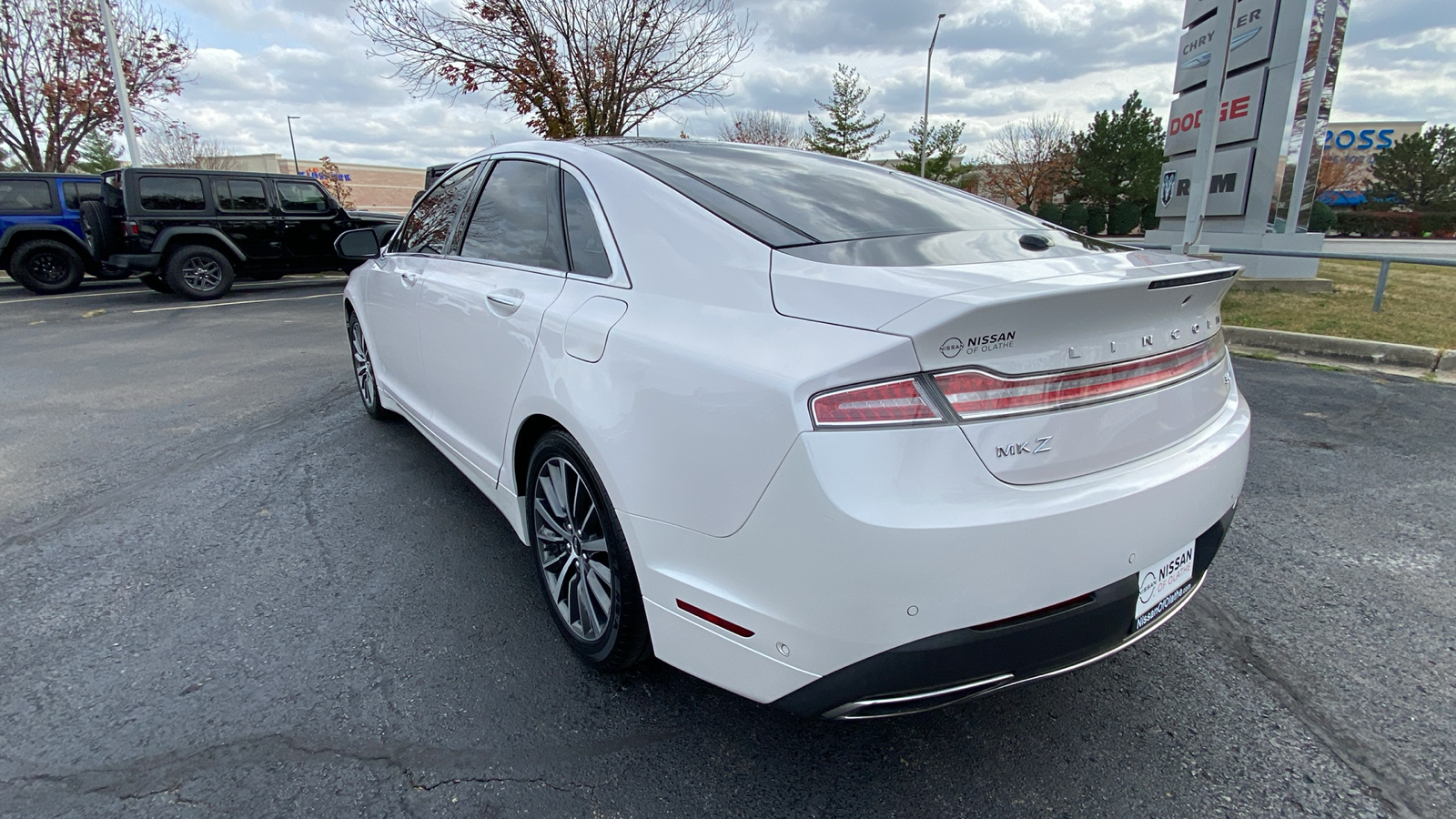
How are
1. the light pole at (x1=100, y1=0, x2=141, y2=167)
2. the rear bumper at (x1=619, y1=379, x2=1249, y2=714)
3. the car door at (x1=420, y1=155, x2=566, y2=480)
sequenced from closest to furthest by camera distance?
the rear bumper at (x1=619, y1=379, x2=1249, y2=714)
the car door at (x1=420, y1=155, x2=566, y2=480)
the light pole at (x1=100, y1=0, x2=141, y2=167)

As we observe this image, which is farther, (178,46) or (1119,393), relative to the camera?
(178,46)

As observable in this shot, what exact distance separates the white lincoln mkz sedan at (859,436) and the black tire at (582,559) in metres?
0.01

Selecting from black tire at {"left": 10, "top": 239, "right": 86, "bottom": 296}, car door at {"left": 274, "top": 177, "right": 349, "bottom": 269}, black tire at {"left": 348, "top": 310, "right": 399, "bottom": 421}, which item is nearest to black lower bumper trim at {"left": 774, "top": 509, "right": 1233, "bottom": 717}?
black tire at {"left": 348, "top": 310, "right": 399, "bottom": 421}

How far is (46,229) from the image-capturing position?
11.8 m

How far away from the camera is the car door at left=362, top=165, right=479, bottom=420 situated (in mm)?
3508

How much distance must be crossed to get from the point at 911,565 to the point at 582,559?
121 cm

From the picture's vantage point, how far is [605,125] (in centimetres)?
1560

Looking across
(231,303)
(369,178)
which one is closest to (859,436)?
(231,303)

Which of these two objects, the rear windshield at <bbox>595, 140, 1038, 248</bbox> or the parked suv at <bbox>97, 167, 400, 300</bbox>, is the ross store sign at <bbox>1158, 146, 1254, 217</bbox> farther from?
the parked suv at <bbox>97, 167, 400, 300</bbox>

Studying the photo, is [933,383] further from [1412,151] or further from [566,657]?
[1412,151]

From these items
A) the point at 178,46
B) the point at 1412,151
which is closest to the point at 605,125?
the point at 178,46

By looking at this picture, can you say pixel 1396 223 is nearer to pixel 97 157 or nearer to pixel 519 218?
pixel 519 218

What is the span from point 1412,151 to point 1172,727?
2328 inches

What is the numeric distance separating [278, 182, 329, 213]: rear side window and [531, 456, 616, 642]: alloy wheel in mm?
12444
